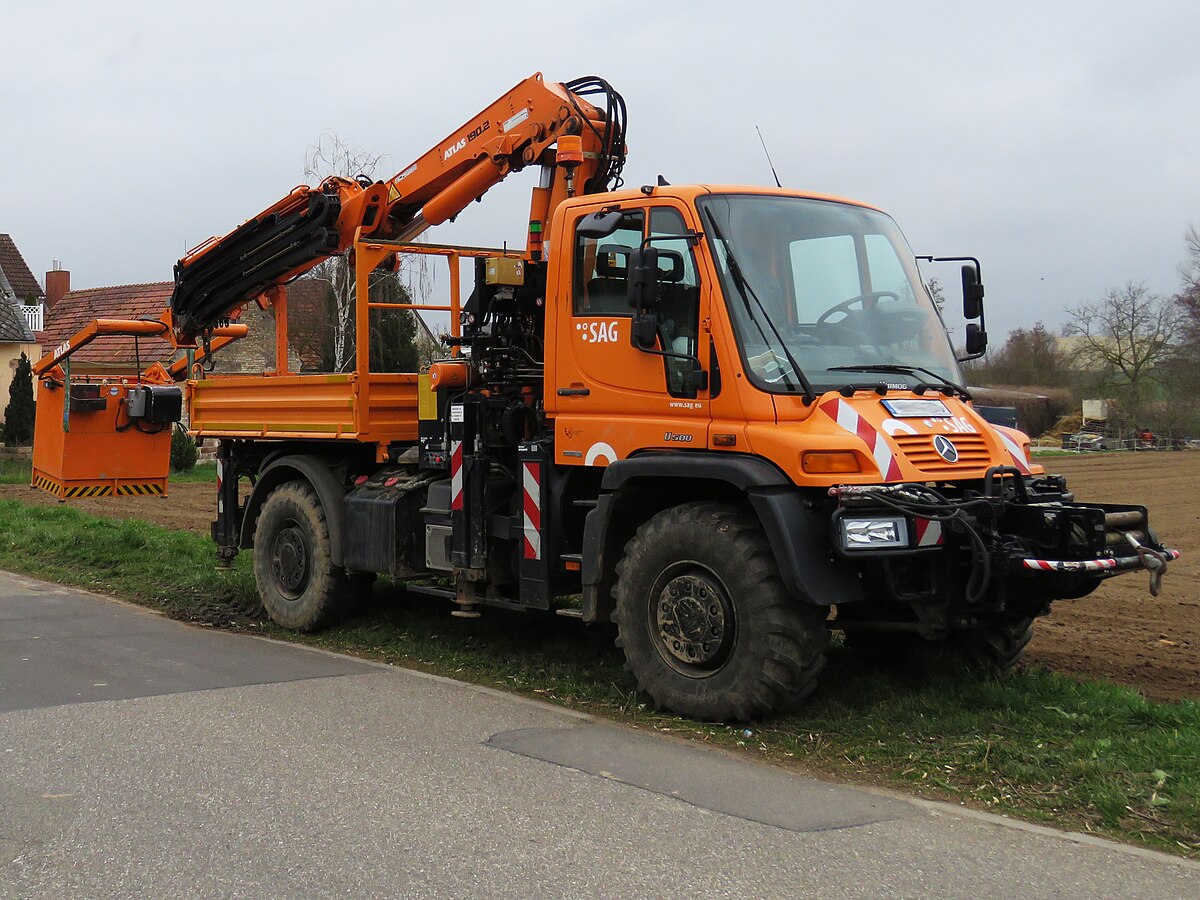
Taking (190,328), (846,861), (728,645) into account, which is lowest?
(846,861)

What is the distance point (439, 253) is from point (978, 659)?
17.7 feet

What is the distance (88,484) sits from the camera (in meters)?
12.6

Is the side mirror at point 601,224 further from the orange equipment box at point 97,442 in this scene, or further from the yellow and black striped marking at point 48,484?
the yellow and black striped marking at point 48,484

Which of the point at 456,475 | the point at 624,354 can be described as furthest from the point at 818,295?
the point at 456,475

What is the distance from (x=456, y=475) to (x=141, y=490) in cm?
559

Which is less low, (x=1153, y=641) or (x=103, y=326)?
(x=103, y=326)

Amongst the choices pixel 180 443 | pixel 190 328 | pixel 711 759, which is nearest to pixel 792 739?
pixel 711 759

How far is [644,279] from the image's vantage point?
272 inches

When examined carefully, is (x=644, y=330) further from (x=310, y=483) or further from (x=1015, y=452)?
(x=310, y=483)

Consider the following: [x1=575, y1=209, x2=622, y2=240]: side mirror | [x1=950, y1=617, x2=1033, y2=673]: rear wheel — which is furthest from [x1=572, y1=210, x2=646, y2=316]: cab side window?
[x1=950, y1=617, x2=1033, y2=673]: rear wheel

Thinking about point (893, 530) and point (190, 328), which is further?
point (190, 328)

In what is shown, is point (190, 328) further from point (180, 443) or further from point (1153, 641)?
point (180, 443)

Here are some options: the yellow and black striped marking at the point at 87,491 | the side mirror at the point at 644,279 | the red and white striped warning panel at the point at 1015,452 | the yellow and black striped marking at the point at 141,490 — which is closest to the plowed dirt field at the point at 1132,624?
the red and white striped warning panel at the point at 1015,452

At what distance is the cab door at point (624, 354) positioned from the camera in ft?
23.6
